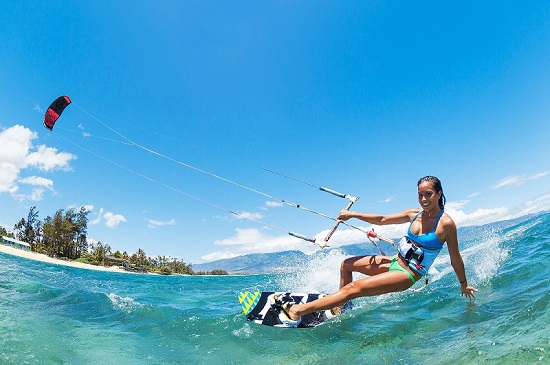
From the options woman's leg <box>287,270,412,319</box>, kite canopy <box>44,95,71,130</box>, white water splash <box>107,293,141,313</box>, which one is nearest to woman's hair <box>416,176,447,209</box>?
woman's leg <box>287,270,412,319</box>

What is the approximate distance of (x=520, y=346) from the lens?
4.00m

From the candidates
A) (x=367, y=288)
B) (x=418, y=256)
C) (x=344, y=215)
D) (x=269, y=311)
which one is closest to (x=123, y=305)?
(x=269, y=311)

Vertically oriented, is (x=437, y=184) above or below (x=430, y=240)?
above

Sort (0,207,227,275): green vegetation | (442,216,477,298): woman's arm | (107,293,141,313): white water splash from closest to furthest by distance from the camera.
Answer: (442,216,477,298): woman's arm, (107,293,141,313): white water splash, (0,207,227,275): green vegetation

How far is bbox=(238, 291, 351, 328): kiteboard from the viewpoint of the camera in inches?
273

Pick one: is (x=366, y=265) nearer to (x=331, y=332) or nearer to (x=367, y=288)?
(x=331, y=332)

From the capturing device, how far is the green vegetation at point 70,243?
8119 centimetres

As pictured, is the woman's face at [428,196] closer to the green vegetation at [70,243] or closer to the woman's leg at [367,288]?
the woman's leg at [367,288]

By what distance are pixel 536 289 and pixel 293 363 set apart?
194 inches

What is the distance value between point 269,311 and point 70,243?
308 feet

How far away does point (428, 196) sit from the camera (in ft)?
18.1

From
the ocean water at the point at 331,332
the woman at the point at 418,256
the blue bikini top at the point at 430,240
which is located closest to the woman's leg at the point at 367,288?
the woman at the point at 418,256

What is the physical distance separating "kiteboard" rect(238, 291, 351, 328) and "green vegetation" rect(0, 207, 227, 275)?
84.0m

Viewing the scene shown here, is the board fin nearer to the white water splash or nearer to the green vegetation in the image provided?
the white water splash
